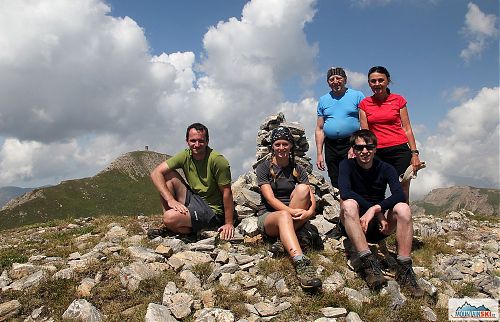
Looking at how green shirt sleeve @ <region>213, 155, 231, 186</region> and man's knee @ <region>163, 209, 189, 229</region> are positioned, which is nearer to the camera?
man's knee @ <region>163, 209, 189, 229</region>

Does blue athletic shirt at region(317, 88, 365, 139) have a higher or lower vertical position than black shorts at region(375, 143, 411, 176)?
higher

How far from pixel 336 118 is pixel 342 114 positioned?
0.66ft

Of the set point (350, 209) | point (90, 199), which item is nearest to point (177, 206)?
point (350, 209)

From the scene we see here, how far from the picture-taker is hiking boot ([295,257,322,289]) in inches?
287

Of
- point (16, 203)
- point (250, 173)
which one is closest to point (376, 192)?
point (250, 173)

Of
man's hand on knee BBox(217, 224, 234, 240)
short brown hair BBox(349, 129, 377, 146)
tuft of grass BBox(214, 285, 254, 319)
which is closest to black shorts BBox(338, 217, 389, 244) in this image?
short brown hair BBox(349, 129, 377, 146)

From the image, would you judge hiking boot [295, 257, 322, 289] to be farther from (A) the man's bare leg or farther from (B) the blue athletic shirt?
(B) the blue athletic shirt

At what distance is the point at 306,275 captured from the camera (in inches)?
294

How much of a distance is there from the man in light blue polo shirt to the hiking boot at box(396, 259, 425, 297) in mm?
3882

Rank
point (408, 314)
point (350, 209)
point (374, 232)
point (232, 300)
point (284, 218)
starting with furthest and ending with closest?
point (374, 232) → point (284, 218) → point (350, 209) → point (232, 300) → point (408, 314)

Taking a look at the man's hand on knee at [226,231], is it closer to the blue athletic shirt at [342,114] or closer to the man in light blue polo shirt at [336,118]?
the man in light blue polo shirt at [336,118]

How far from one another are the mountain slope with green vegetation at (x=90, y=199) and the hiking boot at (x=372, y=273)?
12550 cm

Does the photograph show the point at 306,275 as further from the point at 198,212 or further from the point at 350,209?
the point at 198,212

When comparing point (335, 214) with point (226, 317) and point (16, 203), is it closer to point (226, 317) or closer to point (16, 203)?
point (226, 317)
